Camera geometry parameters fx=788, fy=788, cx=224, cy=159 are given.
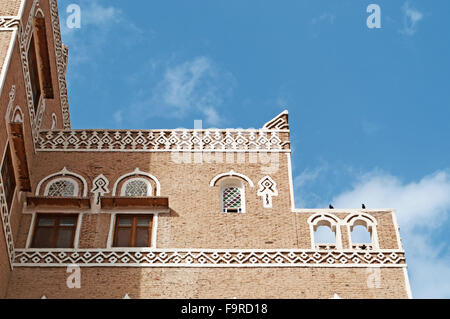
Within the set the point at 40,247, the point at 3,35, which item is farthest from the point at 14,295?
the point at 3,35

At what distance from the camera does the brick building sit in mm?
13883

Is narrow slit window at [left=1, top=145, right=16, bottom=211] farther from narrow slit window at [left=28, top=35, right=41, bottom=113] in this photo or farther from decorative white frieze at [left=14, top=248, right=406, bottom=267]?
narrow slit window at [left=28, top=35, right=41, bottom=113]

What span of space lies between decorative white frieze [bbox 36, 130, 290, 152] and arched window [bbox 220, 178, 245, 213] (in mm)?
811

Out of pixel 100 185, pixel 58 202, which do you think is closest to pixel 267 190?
pixel 100 185

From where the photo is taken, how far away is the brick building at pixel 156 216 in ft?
45.5

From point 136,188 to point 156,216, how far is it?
0.88 meters

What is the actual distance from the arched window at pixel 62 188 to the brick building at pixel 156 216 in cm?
2

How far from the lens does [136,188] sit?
611 inches

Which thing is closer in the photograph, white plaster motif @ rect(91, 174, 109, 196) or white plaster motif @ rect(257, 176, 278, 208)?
white plaster motif @ rect(257, 176, 278, 208)

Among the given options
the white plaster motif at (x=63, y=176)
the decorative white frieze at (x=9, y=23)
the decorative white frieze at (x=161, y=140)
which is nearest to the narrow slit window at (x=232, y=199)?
the decorative white frieze at (x=161, y=140)

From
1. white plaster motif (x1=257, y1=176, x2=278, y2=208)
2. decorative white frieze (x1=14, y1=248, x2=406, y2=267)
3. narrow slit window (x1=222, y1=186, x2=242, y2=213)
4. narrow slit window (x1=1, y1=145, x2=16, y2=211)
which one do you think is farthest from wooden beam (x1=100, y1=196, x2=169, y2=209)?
white plaster motif (x1=257, y1=176, x2=278, y2=208)

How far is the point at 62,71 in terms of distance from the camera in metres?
18.7

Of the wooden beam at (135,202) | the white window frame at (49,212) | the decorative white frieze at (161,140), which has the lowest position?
the white window frame at (49,212)

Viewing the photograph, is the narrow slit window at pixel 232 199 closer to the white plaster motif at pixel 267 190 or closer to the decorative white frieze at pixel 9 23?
the white plaster motif at pixel 267 190
